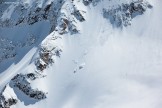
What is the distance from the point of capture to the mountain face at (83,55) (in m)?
68.5

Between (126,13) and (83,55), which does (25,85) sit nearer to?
(83,55)

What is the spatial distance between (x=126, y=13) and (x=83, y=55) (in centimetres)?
1062

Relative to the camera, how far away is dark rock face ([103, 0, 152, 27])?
7706 cm

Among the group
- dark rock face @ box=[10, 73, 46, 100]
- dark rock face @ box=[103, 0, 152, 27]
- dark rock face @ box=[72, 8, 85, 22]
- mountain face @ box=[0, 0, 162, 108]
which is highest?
dark rock face @ box=[103, 0, 152, 27]

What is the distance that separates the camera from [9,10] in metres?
86.9

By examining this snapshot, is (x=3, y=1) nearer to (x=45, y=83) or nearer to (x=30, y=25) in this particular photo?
(x=30, y=25)

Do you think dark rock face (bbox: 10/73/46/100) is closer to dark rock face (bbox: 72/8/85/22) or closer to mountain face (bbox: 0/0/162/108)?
mountain face (bbox: 0/0/162/108)

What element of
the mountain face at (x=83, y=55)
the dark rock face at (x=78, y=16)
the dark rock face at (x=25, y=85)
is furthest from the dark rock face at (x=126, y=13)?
the dark rock face at (x=25, y=85)

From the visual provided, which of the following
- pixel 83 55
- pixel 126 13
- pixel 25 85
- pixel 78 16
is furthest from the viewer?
pixel 78 16

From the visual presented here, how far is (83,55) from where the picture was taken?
242ft

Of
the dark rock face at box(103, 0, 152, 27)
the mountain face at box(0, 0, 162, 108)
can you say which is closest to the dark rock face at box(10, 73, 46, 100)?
the mountain face at box(0, 0, 162, 108)

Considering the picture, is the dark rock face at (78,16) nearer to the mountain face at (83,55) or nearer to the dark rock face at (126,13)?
the mountain face at (83,55)

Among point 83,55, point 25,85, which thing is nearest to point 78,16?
point 83,55

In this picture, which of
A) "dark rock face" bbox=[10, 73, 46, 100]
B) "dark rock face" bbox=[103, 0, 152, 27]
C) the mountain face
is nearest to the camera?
the mountain face
